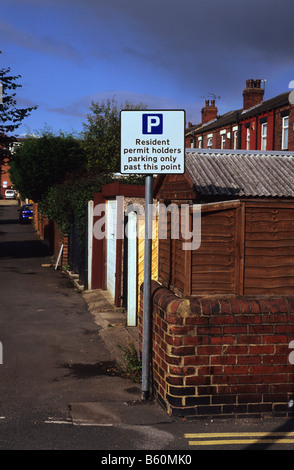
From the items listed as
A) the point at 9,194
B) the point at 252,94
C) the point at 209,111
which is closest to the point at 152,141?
A: the point at 252,94

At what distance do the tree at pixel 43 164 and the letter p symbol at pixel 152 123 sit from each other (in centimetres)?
2746

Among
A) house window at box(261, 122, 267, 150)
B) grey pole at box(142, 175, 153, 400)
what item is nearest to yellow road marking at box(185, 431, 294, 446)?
grey pole at box(142, 175, 153, 400)

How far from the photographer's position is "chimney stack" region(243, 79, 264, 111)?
39156 mm

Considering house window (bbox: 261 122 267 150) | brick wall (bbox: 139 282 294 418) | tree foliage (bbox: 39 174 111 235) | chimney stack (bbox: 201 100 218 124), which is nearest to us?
brick wall (bbox: 139 282 294 418)

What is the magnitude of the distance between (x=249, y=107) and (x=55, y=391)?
35.8 m

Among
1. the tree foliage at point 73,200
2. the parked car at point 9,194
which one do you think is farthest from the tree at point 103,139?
the parked car at point 9,194

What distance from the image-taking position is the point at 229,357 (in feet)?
18.4

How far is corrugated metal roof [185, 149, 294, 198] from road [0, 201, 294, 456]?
7311 mm

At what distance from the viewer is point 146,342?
6.26 meters

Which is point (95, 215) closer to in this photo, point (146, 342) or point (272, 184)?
point (272, 184)

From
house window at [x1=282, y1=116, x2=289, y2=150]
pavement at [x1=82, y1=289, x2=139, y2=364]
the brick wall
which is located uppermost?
house window at [x1=282, y1=116, x2=289, y2=150]

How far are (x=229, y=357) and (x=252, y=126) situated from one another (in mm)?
32528

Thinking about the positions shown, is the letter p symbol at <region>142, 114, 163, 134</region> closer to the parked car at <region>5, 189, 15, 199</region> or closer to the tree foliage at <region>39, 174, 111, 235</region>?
the tree foliage at <region>39, 174, 111, 235</region>

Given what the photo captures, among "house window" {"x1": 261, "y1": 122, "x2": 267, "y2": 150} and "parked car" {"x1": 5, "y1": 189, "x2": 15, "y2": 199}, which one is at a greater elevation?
"house window" {"x1": 261, "y1": 122, "x2": 267, "y2": 150}
